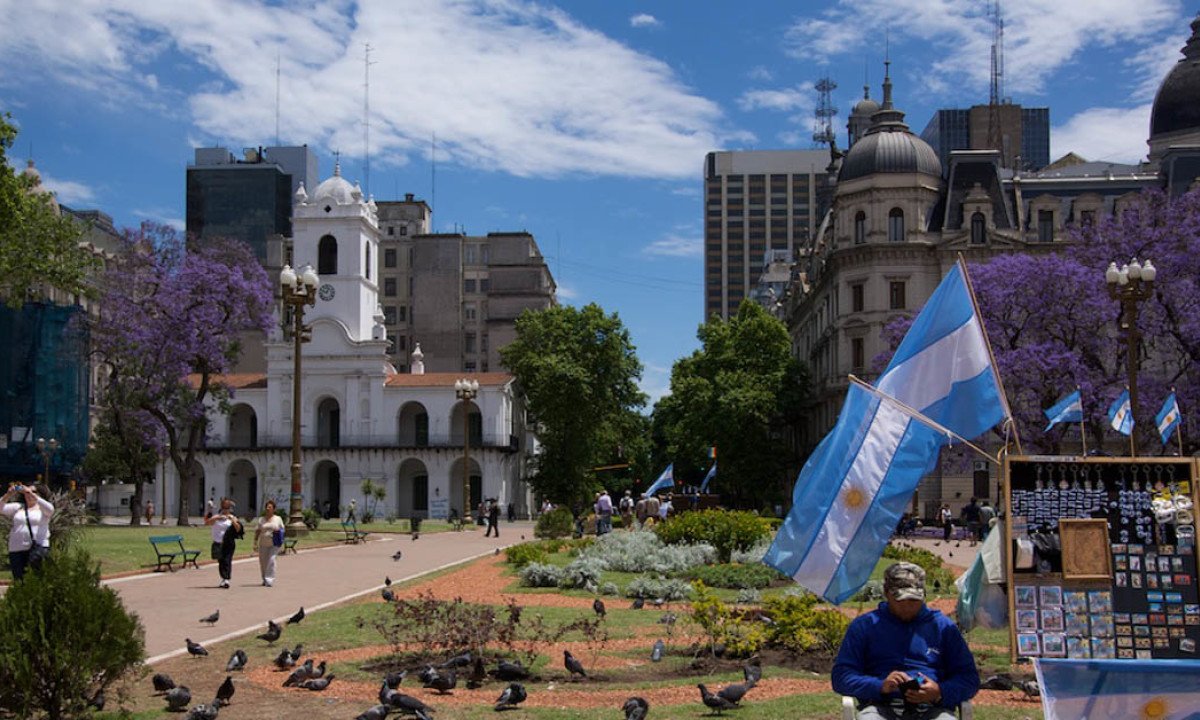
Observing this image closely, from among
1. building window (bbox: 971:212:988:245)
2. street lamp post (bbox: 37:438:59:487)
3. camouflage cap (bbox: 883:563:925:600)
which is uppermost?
building window (bbox: 971:212:988:245)

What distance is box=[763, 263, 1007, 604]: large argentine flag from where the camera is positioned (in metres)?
8.74

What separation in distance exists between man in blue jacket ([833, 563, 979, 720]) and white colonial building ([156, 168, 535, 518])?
61.4 m

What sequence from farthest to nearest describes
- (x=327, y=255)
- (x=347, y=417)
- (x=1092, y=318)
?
(x=327, y=255) → (x=347, y=417) → (x=1092, y=318)

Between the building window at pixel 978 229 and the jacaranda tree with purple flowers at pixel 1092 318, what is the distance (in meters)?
15.8

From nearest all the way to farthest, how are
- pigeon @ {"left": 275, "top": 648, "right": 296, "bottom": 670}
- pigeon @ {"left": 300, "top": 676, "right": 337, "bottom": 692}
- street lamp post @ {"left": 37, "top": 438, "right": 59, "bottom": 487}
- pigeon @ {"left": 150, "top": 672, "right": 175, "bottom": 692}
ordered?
pigeon @ {"left": 150, "top": 672, "right": 175, "bottom": 692} → pigeon @ {"left": 300, "top": 676, "right": 337, "bottom": 692} → pigeon @ {"left": 275, "top": 648, "right": 296, "bottom": 670} → street lamp post @ {"left": 37, "top": 438, "right": 59, "bottom": 487}

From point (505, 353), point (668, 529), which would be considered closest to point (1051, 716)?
point (668, 529)

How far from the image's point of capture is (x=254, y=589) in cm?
1988

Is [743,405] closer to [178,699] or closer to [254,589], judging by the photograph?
[254,589]

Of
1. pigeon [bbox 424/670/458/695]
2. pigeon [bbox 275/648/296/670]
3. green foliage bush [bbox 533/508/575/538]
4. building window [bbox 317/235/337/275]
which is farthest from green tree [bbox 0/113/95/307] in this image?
building window [bbox 317/235/337/275]

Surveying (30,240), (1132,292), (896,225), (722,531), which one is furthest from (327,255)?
(1132,292)

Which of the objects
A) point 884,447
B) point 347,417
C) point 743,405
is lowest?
point 884,447

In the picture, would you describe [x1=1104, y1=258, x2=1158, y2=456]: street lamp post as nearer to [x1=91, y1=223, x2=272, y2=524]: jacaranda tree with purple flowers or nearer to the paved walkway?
the paved walkway

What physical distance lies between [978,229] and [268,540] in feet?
145

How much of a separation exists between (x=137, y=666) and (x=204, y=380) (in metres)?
38.2
